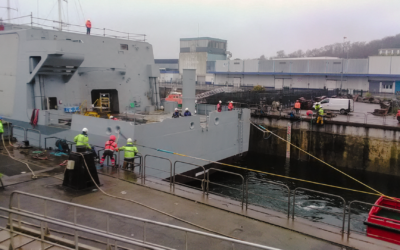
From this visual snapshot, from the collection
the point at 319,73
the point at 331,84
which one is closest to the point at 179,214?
the point at 319,73

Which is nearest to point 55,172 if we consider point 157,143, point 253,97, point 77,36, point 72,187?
point 72,187

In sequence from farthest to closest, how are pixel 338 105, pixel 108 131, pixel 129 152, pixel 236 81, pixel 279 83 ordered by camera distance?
pixel 236 81 → pixel 279 83 → pixel 338 105 → pixel 108 131 → pixel 129 152

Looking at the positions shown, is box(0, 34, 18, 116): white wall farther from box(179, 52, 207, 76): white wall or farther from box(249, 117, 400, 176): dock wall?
box(179, 52, 207, 76): white wall

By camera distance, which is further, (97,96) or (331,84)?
(331,84)

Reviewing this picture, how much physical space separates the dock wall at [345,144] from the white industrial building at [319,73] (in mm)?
20372

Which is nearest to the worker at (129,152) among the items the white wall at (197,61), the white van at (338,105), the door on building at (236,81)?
the white van at (338,105)

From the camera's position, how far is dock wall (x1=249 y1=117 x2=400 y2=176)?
1973cm

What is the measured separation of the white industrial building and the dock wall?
20.4 meters

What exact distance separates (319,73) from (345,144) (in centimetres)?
2540

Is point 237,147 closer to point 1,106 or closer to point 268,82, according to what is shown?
point 1,106

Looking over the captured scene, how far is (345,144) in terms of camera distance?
2125 cm

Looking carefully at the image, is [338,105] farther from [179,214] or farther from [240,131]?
[179,214]

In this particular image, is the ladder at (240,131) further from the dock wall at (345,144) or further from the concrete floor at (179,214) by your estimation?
the concrete floor at (179,214)

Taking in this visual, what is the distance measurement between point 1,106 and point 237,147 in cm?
1239
